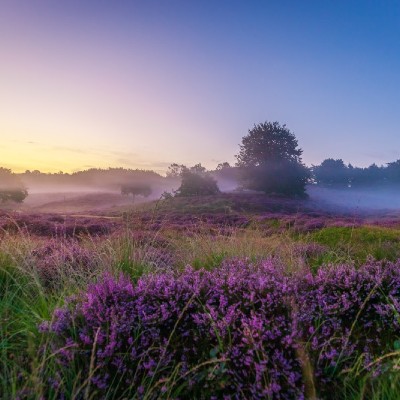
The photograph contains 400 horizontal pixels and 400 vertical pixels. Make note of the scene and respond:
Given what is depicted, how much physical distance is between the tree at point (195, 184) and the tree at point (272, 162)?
4.21 m

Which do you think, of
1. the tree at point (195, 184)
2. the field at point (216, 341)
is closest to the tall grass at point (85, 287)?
the field at point (216, 341)

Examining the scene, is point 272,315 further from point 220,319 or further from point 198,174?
point 198,174

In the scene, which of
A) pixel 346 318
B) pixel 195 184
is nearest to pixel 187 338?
pixel 346 318

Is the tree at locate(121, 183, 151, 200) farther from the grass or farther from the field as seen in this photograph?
the field

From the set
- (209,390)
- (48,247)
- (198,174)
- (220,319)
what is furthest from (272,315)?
(198,174)

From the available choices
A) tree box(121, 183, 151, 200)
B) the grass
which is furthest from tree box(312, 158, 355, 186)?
the grass

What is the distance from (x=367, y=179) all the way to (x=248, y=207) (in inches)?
2052

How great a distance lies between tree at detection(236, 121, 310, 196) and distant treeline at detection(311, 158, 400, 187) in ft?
80.8

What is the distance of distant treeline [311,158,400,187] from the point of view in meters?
74.1

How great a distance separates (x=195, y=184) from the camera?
4659cm

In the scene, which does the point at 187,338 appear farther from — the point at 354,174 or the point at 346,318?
the point at 354,174

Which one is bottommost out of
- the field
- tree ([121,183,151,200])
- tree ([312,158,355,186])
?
tree ([121,183,151,200])

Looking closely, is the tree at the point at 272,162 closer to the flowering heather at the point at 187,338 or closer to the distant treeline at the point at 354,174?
the distant treeline at the point at 354,174

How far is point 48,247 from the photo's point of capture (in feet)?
27.7
